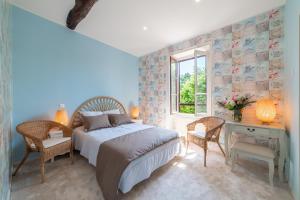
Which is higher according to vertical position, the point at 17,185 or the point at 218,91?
the point at 218,91

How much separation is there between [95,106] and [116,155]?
2155mm

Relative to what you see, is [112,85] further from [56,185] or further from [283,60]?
[283,60]

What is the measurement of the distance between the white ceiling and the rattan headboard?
5.41 feet

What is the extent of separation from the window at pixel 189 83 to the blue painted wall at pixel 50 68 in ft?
6.47

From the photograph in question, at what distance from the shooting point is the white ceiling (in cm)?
238

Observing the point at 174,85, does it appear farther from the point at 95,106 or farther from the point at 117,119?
the point at 95,106

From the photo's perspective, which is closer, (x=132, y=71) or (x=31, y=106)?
(x=31, y=106)

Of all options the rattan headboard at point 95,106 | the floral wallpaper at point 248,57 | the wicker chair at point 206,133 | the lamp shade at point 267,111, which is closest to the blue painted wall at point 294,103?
the lamp shade at point 267,111

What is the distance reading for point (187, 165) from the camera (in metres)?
2.46

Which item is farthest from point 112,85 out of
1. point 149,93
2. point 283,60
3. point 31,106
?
point 283,60

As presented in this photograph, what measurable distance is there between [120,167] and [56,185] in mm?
1081

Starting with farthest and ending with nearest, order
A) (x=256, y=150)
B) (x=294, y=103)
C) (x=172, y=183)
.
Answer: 1. (x=256, y=150)
2. (x=172, y=183)
3. (x=294, y=103)

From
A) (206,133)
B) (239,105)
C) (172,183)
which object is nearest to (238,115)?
(239,105)

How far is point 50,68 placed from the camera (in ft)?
9.22
